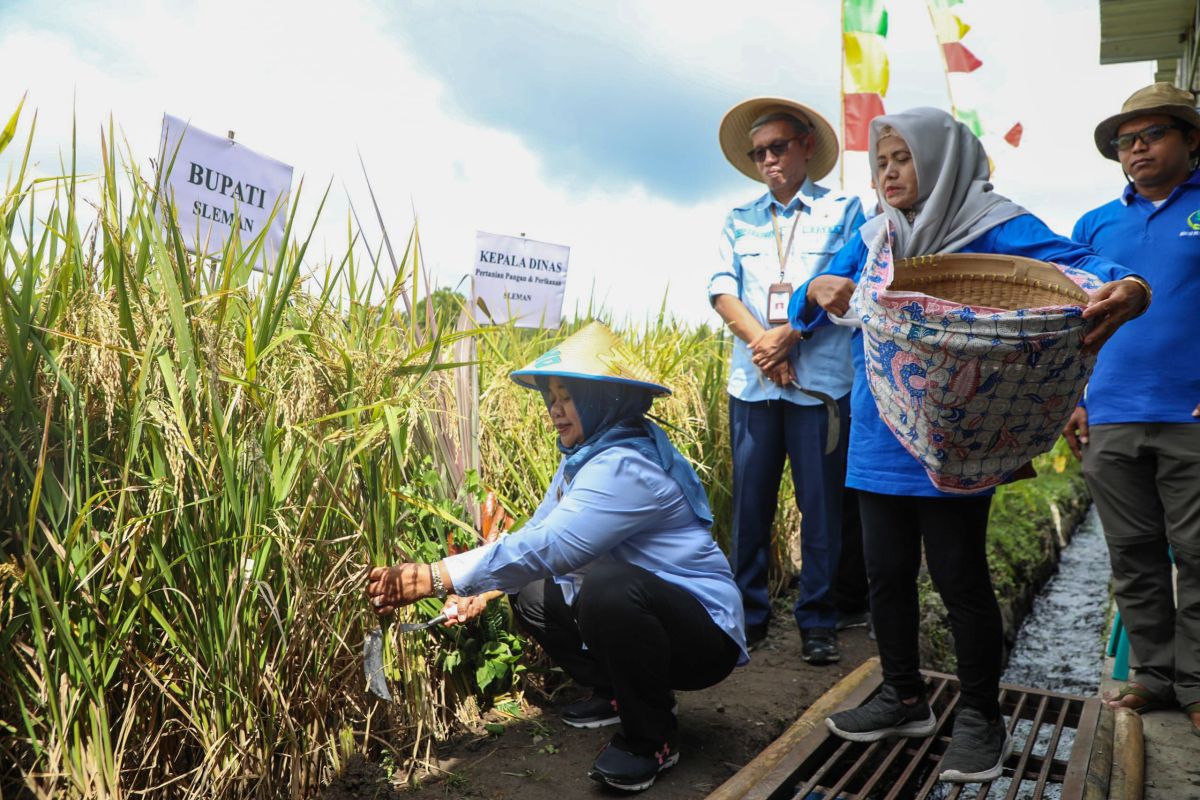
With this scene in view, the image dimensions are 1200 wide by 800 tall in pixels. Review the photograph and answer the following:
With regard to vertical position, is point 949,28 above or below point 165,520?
above

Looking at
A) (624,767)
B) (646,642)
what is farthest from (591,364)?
(624,767)

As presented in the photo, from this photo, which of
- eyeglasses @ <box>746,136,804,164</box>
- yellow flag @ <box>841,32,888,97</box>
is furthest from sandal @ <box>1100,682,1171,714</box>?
yellow flag @ <box>841,32,888,97</box>

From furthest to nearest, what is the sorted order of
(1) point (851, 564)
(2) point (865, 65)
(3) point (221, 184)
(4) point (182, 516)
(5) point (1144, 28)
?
(5) point (1144, 28) → (2) point (865, 65) → (1) point (851, 564) → (3) point (221, 184) → (4) point (182, 516)

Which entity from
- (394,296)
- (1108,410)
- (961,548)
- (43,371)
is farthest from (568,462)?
(1108,410)

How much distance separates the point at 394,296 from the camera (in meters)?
2.46

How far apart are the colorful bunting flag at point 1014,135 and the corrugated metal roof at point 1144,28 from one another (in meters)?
0.99

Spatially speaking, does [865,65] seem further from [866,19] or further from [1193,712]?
[1193,712]

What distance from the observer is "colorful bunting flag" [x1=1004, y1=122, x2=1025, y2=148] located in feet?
27.2

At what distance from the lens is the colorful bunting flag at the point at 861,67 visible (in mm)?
5723

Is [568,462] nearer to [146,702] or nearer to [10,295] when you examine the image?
[146,702]

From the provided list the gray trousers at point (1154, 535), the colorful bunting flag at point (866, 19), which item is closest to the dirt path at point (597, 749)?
the gray trousers at point (1154, 535)

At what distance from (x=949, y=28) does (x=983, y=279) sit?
6.75 m

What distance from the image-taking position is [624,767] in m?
2.17

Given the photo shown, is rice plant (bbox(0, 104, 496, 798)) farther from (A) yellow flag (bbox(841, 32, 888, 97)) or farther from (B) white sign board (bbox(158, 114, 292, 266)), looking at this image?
(A) yellow flag (bbox(841, 32, 888, 97))
